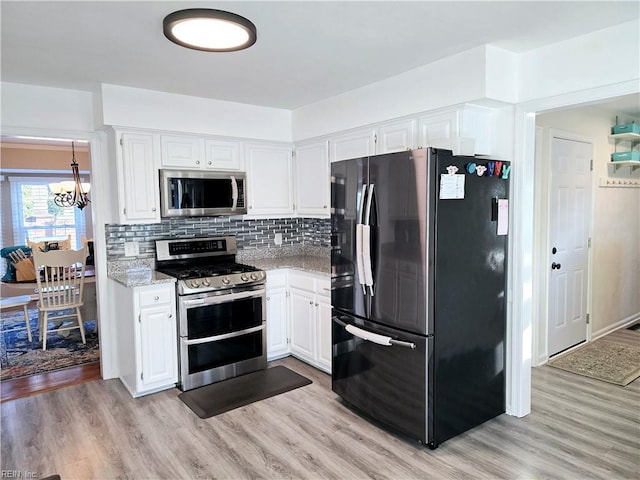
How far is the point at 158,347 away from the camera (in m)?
3.40

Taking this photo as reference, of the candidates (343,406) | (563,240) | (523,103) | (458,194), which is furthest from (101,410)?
(563,240)

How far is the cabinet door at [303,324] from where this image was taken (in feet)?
12.7

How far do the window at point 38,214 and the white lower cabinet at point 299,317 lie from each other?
5.83 metres

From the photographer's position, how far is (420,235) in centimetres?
249

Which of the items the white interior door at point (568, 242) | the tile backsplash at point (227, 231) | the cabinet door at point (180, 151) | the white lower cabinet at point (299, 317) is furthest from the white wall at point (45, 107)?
the white interior door at point (568, 242)

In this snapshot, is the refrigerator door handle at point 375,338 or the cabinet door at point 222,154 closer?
the refrigerator door handle at point 375,338

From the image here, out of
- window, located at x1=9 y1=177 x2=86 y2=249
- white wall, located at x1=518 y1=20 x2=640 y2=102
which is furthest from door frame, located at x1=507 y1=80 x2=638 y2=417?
window, located at x1=9 y1=177 x2=86 y2=249

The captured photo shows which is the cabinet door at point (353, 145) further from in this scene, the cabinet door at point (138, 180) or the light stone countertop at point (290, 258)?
the cabinet door at point (138, 180)

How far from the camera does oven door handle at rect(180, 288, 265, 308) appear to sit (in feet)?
11.3

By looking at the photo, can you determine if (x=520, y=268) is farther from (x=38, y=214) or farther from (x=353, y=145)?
(x=38, y=214)

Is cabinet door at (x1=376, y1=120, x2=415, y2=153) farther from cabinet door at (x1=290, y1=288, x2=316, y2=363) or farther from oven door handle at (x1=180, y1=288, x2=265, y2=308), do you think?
A: oven door handle at (x1=180, y1=288, x2=265, y2=308)

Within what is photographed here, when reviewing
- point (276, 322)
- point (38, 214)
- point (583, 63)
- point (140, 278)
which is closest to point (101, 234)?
point (140, 278)

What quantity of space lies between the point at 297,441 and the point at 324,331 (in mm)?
1115

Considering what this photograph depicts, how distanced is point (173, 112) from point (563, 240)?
370 cm
